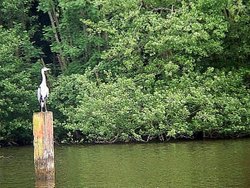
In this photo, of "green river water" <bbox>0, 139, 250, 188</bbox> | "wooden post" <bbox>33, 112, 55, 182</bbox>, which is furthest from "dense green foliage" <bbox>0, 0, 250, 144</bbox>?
"wooden post" <bbox>33, 112, 55, 182</bbox>

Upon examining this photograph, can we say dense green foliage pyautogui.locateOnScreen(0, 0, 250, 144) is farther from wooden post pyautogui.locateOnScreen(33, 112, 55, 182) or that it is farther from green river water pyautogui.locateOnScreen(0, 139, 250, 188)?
wooden post pyautogui.locateOnScreen(33, 112, 55, 182)

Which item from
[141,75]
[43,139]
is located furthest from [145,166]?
[141,75]

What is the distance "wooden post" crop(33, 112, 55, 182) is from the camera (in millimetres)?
17250

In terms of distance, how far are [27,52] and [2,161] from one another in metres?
16.7

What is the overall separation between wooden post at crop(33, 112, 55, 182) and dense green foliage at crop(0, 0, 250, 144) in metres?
17.5

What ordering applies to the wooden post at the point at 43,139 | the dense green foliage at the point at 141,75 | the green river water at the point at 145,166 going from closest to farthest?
the wooden post at the point at 43,139, the green river water at the point at 145,166, the dense green foliage at the point at 141,75

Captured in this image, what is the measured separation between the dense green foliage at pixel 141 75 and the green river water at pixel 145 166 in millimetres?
2608

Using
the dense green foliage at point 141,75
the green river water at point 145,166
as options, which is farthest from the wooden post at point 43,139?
the dense green foliage at point 141,75

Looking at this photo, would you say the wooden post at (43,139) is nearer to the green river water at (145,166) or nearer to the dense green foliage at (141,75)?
the green river water at (145,166)

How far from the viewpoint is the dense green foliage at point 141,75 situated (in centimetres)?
3619

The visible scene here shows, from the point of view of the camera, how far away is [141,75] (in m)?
38.8

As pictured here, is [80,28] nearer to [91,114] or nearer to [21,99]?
[21,99]

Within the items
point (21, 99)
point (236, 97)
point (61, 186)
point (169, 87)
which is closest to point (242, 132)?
point (236, 97)

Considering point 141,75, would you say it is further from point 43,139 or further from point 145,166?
point 43,139
